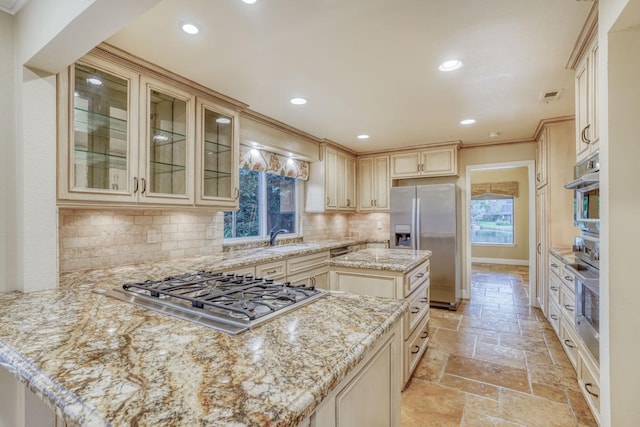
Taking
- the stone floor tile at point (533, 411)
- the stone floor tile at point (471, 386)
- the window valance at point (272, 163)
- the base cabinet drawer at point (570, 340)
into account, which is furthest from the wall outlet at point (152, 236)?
the base cabinet drawer at point (570, 340)

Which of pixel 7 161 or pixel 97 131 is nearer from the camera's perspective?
pixel 7 161

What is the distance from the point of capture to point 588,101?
190 centimetres

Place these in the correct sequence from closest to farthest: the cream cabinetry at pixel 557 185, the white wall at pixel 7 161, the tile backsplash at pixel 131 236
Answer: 1. the white wall at pixel 7 161
2. the tile backsplash at pixel 131 236
3. the cream cabinetry at pixel 557 185

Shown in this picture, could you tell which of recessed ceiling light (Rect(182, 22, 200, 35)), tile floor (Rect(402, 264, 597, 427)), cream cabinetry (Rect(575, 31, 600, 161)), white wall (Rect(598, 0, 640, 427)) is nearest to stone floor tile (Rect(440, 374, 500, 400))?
tile floor (Rect(402, 264, 597, 427))

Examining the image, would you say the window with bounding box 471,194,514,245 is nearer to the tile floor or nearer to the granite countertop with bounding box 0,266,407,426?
the tile floor

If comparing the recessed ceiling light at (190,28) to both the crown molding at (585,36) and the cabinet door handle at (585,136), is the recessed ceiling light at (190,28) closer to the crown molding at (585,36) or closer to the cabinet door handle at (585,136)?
the crown molding at (585,36)

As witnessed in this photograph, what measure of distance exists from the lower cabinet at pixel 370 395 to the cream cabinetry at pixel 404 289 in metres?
0.93

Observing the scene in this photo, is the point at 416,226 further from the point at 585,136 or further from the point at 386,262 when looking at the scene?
the point at 585,136

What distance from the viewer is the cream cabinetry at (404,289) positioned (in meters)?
2.19

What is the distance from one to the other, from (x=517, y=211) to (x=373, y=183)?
469 centimetres

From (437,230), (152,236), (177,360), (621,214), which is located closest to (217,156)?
(152,236)

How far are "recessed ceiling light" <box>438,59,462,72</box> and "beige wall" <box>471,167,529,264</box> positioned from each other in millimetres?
6238

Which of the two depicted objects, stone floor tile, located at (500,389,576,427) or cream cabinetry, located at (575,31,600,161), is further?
stone floor tile, located at (500,389,576,427)

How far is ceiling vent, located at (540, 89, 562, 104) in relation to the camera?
2635 mm
